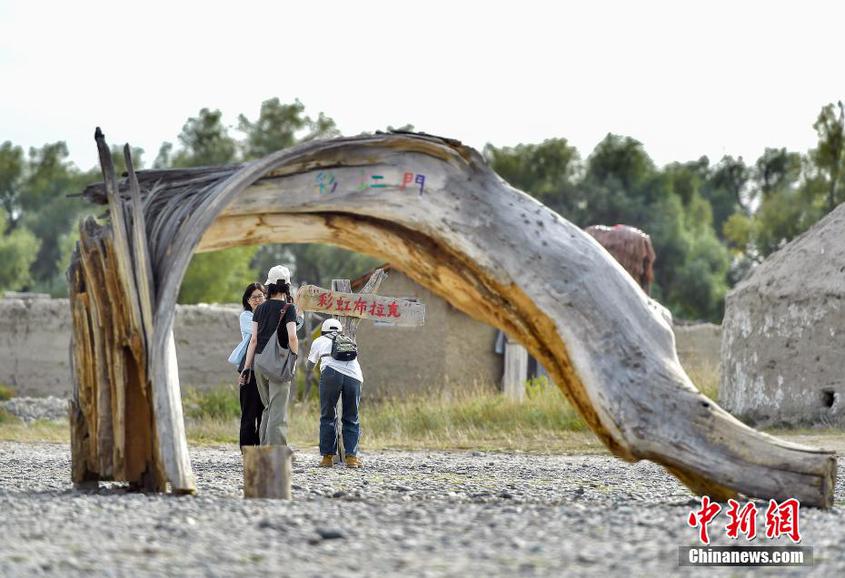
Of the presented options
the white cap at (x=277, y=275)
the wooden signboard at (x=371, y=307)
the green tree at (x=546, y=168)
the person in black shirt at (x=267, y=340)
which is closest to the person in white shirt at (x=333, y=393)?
the wooden signboard at (x=371, y=307)

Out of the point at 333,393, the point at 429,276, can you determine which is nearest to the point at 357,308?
the point at 333,393

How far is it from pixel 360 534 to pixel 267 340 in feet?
15.6

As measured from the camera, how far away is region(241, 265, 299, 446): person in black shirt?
10.6 meters

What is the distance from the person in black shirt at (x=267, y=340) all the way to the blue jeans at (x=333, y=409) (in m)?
1.65

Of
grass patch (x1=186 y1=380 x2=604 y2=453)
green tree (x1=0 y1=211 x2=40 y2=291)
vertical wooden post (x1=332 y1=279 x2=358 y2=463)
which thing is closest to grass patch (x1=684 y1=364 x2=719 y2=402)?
grass patch (x1=186 y1=380 x2=604 y2=453)

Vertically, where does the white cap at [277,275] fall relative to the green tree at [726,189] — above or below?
below

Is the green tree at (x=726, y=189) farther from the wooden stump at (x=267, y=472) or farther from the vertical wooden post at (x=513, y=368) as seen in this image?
the wooden stump at (x=267, y=472)

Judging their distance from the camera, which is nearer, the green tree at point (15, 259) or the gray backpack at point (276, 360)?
the gray backpack at point (276, 360)

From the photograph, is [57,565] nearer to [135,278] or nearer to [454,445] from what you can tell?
[135,278]

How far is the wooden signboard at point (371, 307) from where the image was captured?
42.3 ft

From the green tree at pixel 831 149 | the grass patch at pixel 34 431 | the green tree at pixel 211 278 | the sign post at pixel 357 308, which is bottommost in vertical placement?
the grass patch at pixel 34 431

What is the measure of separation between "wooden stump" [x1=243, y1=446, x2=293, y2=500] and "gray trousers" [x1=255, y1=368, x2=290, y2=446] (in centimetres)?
289

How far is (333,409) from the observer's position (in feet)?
41.0

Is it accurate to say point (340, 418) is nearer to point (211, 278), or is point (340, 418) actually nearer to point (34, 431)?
point (34, 431)
